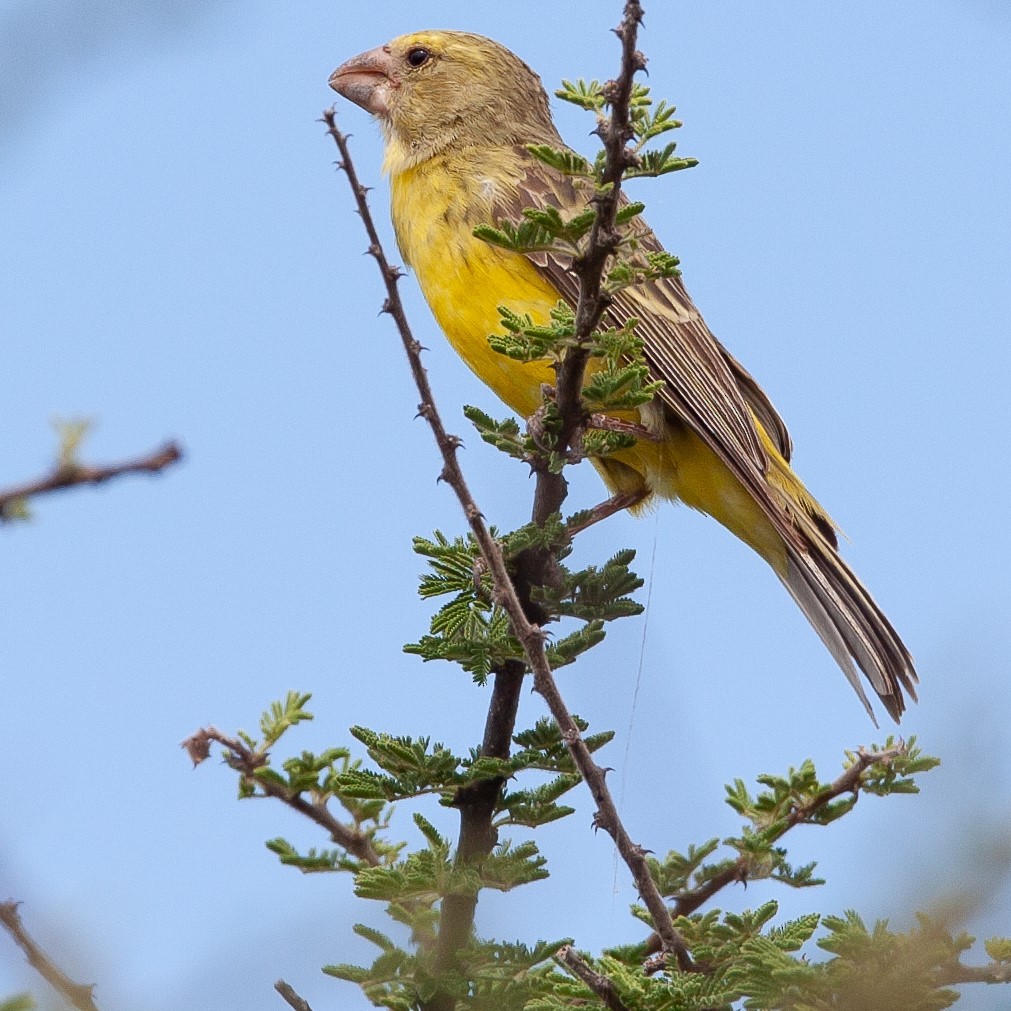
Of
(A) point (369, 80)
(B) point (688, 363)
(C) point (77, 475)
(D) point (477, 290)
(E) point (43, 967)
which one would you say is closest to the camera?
(C) point (77, 475)

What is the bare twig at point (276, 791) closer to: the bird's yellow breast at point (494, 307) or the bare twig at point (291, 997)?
the bare twig at point (291, 997)

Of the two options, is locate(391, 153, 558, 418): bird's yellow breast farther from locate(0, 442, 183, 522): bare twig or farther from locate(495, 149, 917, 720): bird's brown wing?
locate(0, 442, 183, 522): bare twig

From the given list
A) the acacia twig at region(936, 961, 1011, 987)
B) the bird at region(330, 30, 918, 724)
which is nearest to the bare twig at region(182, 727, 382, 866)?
the acacia twig at region(936, 961, 1011, 987)

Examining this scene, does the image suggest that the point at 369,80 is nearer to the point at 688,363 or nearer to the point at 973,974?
the point at 688,363

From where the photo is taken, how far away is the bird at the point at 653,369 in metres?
5.56

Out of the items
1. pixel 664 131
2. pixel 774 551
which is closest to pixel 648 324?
pixel 774 551

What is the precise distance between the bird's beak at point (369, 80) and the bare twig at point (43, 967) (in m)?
5.66

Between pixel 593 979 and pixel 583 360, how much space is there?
1.68 m

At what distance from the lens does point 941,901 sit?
5.62 feet

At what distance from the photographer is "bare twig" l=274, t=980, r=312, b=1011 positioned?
2.63 metres

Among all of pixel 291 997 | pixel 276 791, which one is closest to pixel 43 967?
pixel 291 997

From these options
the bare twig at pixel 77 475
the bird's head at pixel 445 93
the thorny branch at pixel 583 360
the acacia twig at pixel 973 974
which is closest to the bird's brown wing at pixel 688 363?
the bird's head at pixel 445 93

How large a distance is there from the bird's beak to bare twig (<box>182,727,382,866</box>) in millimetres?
4644

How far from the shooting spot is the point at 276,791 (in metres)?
3.27
